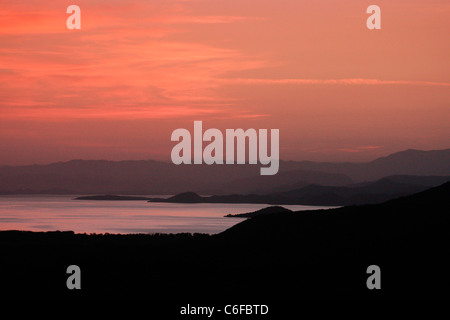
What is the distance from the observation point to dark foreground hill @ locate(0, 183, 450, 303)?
36469 mm

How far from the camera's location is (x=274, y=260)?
4372cm

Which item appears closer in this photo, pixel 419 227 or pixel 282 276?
pixel 282 276

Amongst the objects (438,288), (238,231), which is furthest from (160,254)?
(438,288)

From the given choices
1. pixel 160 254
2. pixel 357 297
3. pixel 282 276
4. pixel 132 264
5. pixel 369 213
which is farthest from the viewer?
pixel 369 213

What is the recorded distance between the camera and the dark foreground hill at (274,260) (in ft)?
120

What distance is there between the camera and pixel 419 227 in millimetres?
46781
